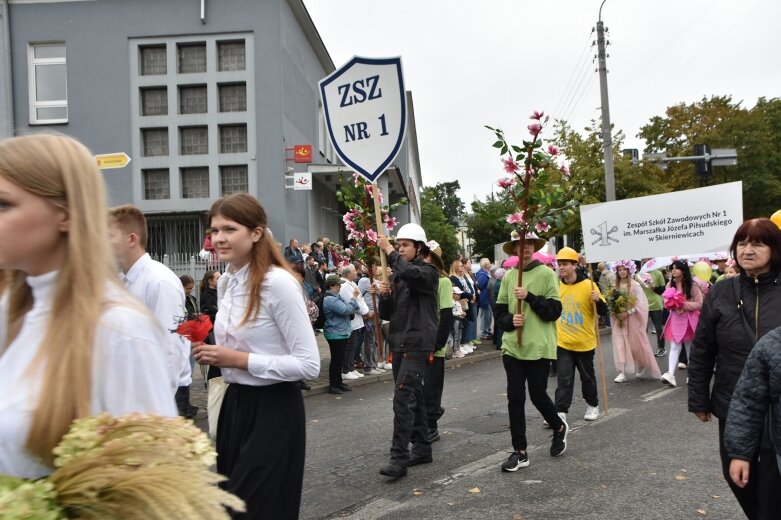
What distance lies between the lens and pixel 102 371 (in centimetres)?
138

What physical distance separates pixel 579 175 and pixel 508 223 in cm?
2363

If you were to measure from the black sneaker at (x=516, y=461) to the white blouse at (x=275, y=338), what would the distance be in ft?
10.0

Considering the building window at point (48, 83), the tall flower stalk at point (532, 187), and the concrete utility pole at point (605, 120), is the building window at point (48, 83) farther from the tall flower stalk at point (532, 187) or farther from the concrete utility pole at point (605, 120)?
the tall flower stalk at point (532, 187)

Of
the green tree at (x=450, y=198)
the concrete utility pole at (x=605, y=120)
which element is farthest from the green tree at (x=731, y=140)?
the green tree at (x=450, y=198)

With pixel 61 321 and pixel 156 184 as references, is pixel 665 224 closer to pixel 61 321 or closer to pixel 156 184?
pixel 61 321

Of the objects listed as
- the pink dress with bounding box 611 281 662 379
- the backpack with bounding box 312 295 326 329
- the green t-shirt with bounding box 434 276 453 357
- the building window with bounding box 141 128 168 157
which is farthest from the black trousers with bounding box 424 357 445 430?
the building window with bounding box 141 128 168 157

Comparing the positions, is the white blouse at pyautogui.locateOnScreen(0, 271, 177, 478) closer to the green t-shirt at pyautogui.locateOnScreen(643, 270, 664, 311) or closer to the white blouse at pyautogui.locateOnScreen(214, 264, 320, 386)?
the white blouse at pyautogui.locateOnScreen(214, 264, 320, 386)

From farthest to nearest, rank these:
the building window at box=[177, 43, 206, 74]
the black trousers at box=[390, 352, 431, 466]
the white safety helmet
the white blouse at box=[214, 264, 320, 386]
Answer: the building window at box=[177, 43, 206, 74] < the white safety helmet < the black trousers at box=[390, 352, 431, 466] < the white blouse at box=[214, 264, 320, 386]

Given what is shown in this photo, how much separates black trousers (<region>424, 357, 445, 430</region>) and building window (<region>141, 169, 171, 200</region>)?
17977 millimetres

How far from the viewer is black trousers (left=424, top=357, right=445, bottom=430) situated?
6.47m

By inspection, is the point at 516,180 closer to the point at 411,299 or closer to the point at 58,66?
the point at 411,299

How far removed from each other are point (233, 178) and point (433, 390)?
56.1 ft

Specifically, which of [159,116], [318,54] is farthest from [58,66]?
[318,54]

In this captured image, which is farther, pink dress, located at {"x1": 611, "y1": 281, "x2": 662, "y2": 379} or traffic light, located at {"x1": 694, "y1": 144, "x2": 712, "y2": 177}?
traffic light, located at {"x1": 694, "y1": 144, "x2": 712, "y2": 177}
